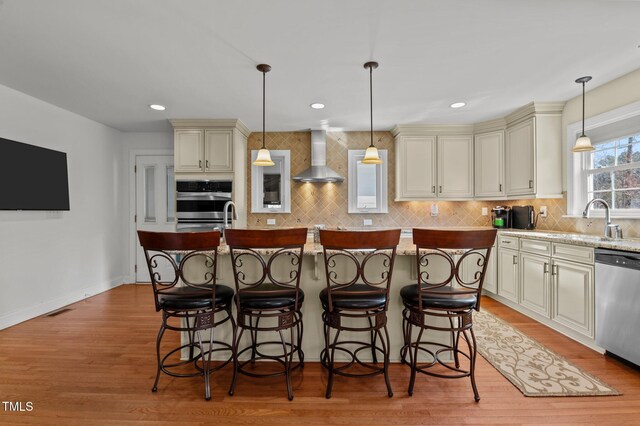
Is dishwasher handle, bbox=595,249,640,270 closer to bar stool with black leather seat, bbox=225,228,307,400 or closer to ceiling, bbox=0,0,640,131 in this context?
ceiling, bbox=0,0,640,131

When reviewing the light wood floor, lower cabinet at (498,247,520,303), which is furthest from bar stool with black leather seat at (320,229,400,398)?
lower cabinet at (498,247,520,303)

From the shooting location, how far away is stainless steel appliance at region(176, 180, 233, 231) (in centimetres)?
427

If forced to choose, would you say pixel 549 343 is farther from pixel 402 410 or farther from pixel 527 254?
pixel 402 410

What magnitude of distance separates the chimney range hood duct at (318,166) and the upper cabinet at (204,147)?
1.05m

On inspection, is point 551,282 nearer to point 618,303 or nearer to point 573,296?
point 573,296

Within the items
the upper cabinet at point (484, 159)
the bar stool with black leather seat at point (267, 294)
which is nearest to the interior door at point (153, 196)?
the bar stool with black leather seat at point (267, 294)

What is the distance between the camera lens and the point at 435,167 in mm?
4512

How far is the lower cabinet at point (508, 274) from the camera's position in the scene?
3.52m

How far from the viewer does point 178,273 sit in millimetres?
1936

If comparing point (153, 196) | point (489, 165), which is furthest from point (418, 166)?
point (153, 196)

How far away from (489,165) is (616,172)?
4.49 feet

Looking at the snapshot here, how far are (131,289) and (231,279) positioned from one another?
10.6 ft

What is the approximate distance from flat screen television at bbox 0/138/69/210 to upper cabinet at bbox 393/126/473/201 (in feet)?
15.0

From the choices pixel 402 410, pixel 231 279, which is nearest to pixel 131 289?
pixel 231 279
